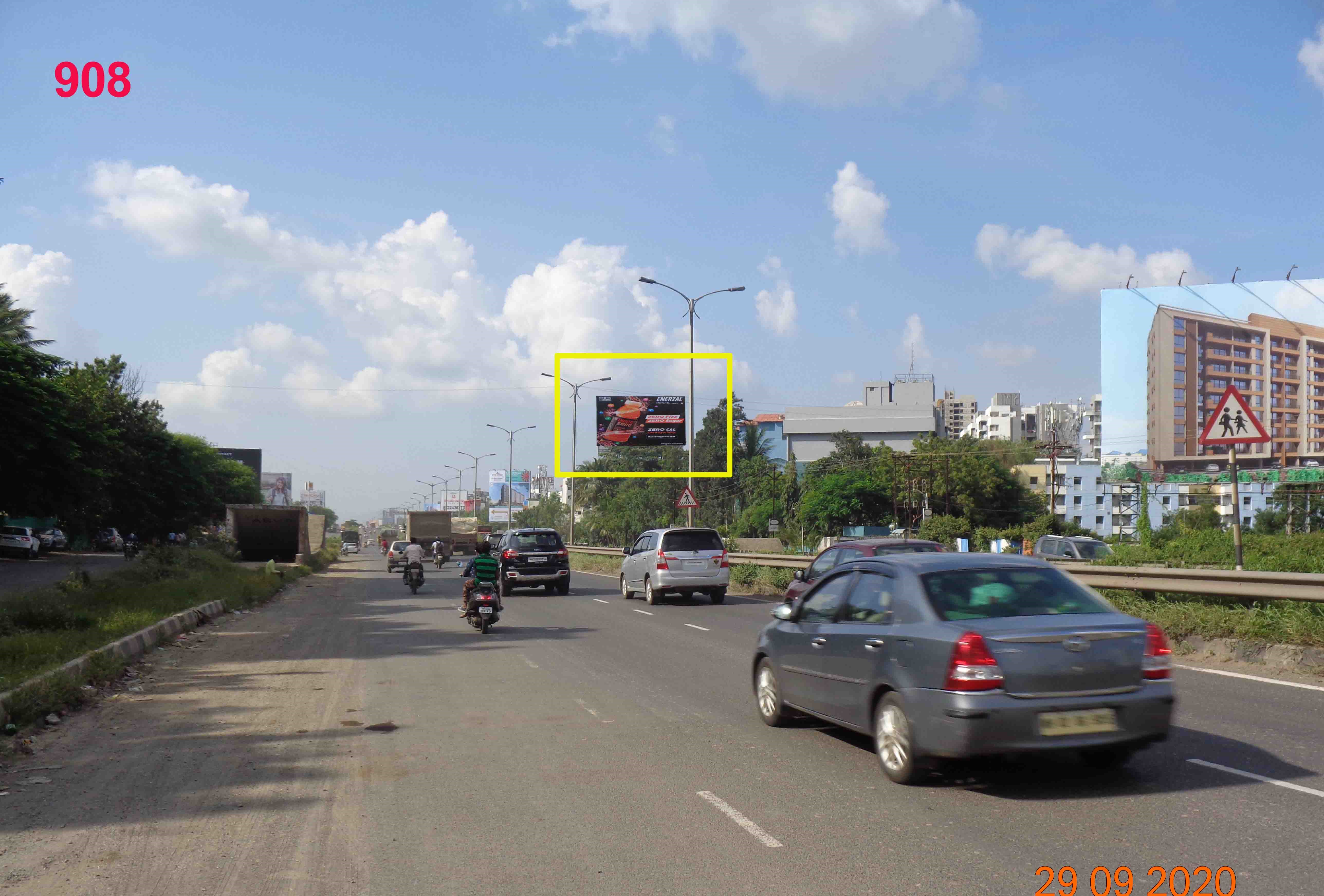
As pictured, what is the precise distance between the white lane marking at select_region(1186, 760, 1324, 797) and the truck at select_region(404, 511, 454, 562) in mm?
56879

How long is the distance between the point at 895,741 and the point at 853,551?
1117 cm

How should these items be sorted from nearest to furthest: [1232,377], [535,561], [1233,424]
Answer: [1233,424]
[535,561]
[1232,377]

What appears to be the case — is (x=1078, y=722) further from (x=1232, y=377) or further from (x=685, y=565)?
(x=1232, y=377)

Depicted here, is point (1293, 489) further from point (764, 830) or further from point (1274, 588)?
point (764, 830)

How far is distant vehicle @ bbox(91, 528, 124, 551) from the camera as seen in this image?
74.7 meters

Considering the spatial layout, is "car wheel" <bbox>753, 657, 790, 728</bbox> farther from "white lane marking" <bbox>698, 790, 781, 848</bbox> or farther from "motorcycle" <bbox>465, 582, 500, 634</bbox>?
"motorcycle" <bbox>465, 582, 500, 634</bbox>

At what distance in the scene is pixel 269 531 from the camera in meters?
48.5

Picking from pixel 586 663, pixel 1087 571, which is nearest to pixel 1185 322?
pixel 1087 571

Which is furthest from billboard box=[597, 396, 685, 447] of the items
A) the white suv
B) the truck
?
the white suv

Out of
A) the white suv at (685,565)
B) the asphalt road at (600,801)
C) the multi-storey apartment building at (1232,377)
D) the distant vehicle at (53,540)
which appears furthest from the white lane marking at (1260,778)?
the multi-storey apartment building at (1232,377)

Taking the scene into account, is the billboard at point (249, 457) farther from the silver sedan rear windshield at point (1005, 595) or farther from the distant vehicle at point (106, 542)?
the silver sedan rear windshield at point (1005, 595)

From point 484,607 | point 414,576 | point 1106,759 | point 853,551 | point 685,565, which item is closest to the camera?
point 1106,759

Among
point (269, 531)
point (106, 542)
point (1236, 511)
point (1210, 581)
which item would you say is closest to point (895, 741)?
point (1210, 581)

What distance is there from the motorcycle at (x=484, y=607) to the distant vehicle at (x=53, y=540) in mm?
47276
